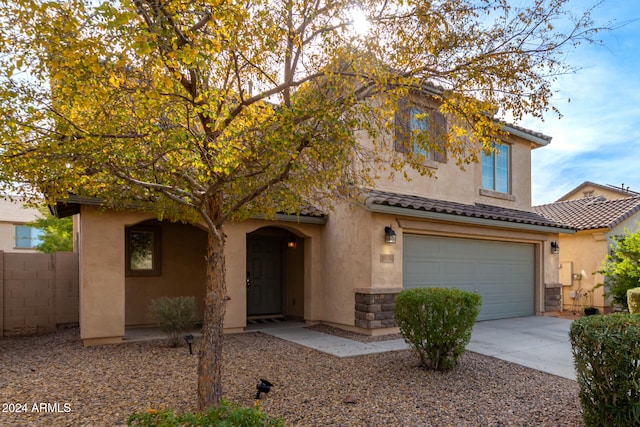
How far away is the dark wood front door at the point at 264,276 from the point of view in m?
12.2

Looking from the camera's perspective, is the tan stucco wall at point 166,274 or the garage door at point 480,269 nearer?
the tan stucco wall at point 166,274

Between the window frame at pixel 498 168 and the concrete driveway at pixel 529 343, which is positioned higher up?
the window frame at pixel 498 168

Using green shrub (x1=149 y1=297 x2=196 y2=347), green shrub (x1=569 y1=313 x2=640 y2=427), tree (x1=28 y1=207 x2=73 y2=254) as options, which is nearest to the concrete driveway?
green shrub (x1=569 y1=313 x2=640 y2=427)

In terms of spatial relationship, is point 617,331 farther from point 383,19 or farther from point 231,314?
point 231,314

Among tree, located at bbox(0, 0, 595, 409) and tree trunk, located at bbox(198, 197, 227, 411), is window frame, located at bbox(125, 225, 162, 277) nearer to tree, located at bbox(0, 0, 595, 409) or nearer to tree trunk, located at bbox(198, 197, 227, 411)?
tree, located at bbox(0, 0, 595, 409)

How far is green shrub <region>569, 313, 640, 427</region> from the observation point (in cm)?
388

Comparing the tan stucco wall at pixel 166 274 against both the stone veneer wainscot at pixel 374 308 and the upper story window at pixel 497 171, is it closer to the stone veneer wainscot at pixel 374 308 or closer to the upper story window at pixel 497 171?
the stone veneer wainscot at pixel 374 308

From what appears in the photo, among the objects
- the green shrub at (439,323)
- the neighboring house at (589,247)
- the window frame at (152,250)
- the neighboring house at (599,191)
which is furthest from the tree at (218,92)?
the neighboring house at (599,191)

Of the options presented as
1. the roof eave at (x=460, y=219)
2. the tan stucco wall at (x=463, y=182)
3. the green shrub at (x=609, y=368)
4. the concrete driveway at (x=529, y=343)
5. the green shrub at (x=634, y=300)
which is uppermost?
the tan stucco wall at (x=463, y=182)

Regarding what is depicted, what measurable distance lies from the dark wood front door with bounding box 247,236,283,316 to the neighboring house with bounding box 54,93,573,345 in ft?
0.10

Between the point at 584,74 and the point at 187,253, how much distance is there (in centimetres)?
970

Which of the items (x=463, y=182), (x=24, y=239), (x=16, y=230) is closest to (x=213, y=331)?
(x=463, y=182)

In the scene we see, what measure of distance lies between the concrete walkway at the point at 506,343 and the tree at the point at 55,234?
36.1ft

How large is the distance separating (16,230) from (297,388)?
23.5 metres
